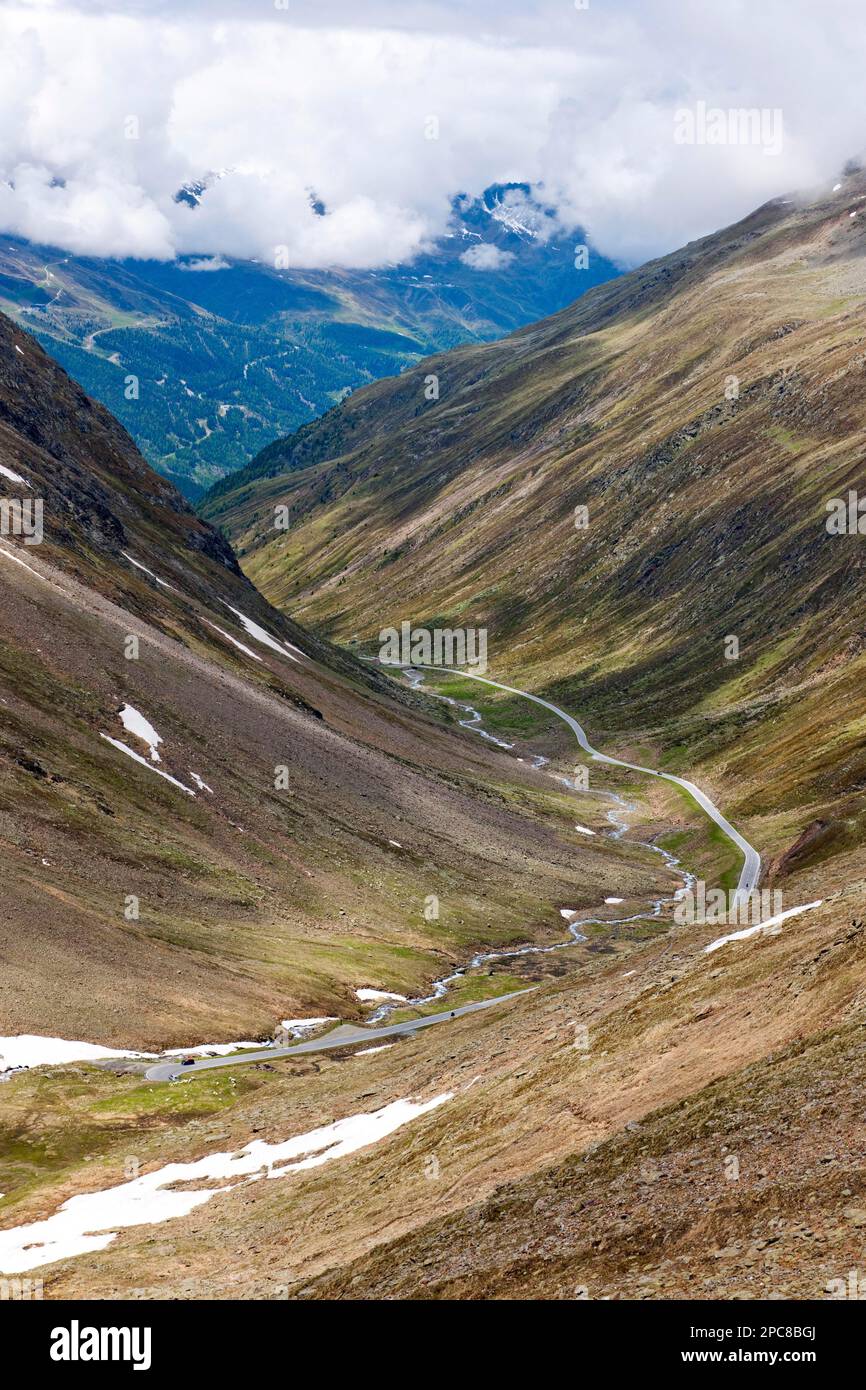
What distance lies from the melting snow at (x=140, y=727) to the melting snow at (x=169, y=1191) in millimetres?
63147

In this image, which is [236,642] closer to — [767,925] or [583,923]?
[583,923]

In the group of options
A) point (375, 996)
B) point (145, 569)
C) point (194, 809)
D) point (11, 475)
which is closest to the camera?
point (375, 996)

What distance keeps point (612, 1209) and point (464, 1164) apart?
36.8 ft

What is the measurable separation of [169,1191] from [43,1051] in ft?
74.3

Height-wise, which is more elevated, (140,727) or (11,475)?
(11,475)

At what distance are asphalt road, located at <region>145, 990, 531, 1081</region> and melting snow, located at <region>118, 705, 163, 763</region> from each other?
39.7 m

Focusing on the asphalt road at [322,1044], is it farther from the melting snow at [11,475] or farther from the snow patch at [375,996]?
the melting snow at [11,475]

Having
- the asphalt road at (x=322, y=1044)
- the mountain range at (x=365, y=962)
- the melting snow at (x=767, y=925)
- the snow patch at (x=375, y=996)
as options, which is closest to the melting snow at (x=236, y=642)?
the mountain range at (x=365, y=962)

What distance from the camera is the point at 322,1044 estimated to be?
84.7 m

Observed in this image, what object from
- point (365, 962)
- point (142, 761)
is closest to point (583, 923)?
point (365, 962)

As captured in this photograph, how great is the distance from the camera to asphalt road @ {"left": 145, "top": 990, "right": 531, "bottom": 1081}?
248 ft
